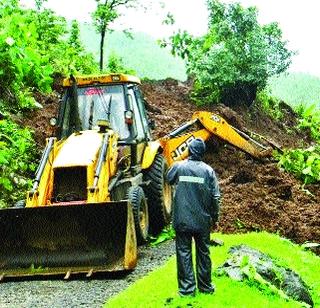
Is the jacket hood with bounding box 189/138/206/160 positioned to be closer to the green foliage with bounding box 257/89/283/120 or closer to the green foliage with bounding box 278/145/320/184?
the green foliage with bounding box 278/145/320/184

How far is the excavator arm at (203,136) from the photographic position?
13.4 metres

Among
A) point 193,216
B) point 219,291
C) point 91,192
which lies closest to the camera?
point 193,216

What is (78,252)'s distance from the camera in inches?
363

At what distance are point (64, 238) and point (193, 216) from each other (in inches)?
103

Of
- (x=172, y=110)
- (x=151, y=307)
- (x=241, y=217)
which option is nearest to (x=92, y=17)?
(x=172, y=110)

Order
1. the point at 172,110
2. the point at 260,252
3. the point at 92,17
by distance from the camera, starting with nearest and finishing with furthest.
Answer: the point at 260,252, the point at 172,110, the point at 92,17

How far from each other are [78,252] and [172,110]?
13811 mm

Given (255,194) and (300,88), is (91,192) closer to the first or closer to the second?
(255,194)

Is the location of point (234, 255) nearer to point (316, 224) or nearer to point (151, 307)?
point (151, 307)

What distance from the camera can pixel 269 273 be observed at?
9.01 metres

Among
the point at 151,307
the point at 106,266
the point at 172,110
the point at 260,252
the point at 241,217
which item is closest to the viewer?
the point at 151,307

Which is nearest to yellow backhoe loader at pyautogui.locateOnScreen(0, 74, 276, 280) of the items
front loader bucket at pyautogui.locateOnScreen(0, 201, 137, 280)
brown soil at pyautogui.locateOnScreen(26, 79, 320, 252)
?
front loader bucket at pyautogui.locateOnScreen(0, 201, 137, 280)

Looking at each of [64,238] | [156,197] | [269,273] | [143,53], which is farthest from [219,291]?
[143,53]

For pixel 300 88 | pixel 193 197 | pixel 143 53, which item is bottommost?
pixel 193 197
